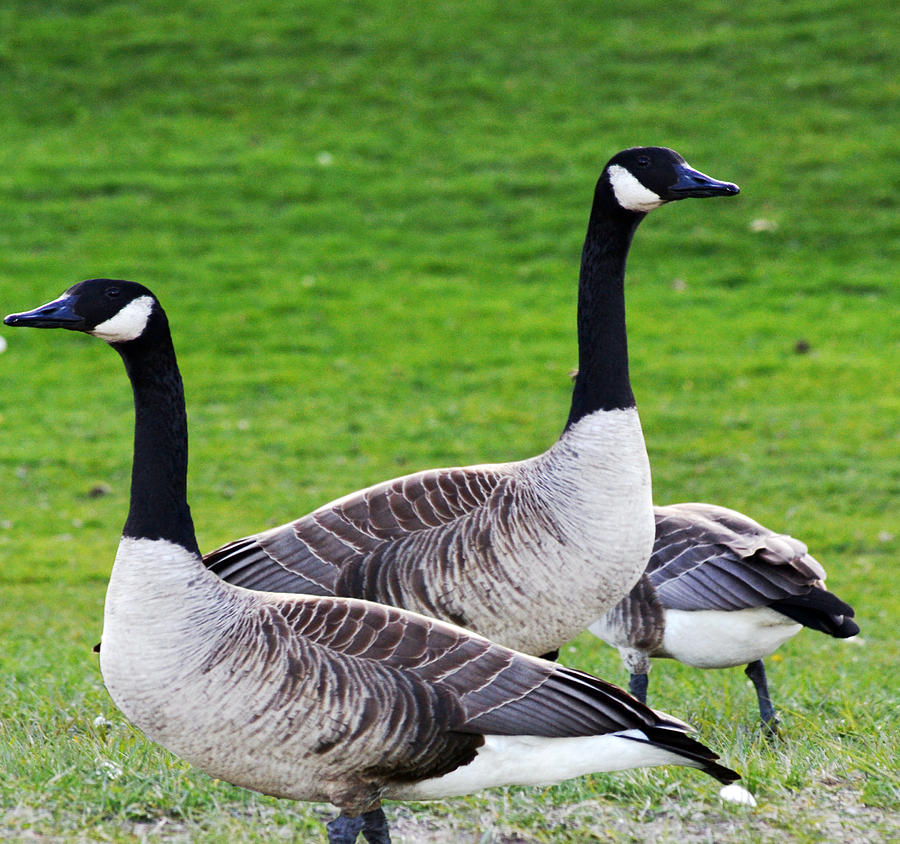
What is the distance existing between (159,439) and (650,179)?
2548 mm

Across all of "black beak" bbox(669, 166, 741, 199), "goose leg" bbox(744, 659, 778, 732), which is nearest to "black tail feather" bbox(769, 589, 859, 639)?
"goose leg" bbox(744, 659, 778, 732)

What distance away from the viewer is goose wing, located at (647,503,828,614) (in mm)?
5887

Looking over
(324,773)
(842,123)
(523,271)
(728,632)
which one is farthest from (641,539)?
(842,123)

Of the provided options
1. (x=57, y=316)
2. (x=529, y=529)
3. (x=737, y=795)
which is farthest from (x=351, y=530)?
(x=737, y=795)

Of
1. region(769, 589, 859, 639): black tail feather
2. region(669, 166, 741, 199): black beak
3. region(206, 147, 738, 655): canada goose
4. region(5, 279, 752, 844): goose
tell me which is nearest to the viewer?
region(5, 279, 752, 844): goose

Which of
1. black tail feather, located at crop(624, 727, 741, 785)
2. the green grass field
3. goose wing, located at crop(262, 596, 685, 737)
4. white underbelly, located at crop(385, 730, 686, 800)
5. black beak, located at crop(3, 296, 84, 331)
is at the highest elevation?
black beak, located at crop(3, 296, 84, 331)

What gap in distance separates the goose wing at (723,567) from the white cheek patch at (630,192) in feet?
5.62

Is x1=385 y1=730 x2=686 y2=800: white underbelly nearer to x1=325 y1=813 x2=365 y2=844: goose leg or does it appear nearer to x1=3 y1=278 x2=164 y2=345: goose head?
x1=325 y1=813 x2=365 y2=844: goose leg

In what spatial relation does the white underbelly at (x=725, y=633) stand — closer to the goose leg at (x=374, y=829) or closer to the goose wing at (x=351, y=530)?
the goose wing at (x=351, y=530)

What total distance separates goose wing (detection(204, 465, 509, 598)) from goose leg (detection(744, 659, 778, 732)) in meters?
1.71

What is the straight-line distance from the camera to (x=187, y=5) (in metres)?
23.2

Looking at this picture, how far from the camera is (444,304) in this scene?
16141 mm

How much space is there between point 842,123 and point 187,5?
12.3 m

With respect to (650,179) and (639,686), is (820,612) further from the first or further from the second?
(650,179)
